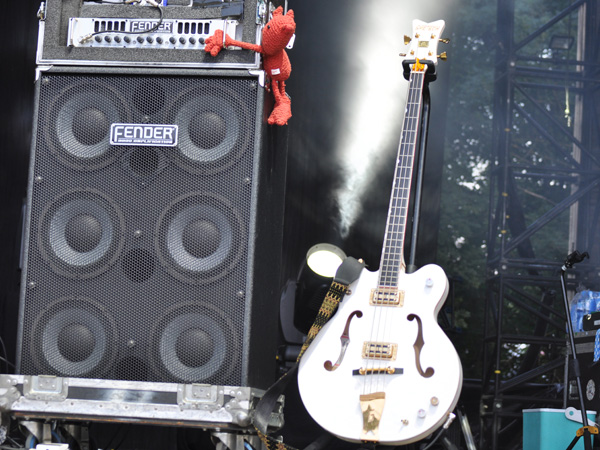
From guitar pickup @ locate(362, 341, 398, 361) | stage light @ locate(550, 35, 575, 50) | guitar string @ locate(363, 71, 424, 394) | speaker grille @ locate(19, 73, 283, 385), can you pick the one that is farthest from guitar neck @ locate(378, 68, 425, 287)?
stage light @ locate(550, 35, 575, 50)

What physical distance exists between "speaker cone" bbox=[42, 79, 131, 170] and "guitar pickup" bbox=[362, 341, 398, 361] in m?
0.95

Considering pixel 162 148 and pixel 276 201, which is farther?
pixel 276 201

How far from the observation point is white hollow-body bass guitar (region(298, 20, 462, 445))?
225cm

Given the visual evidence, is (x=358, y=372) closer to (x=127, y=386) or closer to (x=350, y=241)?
(x=127, y=386)

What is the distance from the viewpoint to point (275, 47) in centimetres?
244

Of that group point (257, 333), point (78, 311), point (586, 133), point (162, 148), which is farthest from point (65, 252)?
point (586, 133)

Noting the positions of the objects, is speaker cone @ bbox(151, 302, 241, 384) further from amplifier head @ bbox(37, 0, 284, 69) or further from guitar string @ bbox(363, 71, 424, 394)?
amplifier head @ bbox(37, 0, 284, 69)

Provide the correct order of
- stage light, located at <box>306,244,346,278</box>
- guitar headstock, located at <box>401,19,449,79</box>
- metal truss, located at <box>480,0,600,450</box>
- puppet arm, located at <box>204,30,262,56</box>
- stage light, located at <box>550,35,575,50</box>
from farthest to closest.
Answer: stage light, located at <box>550,35,575,50</box>
metal truss, located at <box>480,0,600,450</box>
stage light, located at <box>306,244,346,278</box>
guitar headstock, located at <box>401,19,449,79</box>
puppet arm, located at <box>204,30,262,56</box>

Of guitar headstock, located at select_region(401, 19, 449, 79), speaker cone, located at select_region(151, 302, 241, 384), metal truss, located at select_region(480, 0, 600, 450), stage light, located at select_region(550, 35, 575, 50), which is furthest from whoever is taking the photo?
stage light, located at select_region(550, 35, 575, 50)

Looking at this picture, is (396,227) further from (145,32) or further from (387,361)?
(145,32)

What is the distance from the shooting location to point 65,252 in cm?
245

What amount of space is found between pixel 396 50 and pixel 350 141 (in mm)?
624

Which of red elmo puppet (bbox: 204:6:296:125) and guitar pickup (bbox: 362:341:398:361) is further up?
red elmo puppet (bbox: 204:6:296:125)

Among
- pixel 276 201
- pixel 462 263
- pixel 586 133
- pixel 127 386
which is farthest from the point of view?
pixel 462 263
